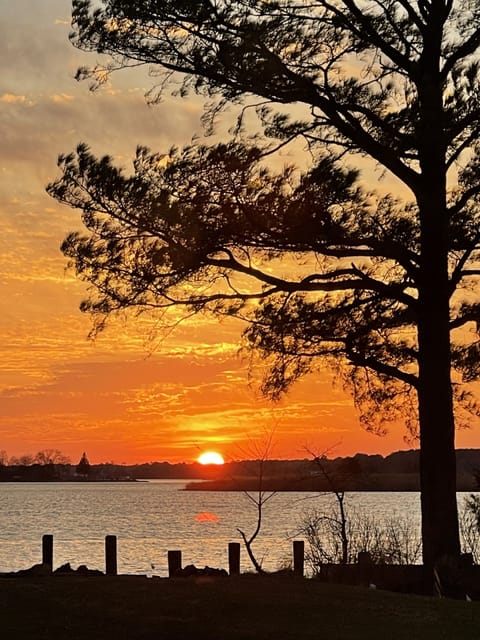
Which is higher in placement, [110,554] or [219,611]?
[219,611]

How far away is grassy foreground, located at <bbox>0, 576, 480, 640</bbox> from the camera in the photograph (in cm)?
864

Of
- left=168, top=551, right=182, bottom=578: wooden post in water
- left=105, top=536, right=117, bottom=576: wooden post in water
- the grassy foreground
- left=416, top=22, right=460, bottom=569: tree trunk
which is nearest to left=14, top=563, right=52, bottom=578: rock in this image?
left=105, top=536, right=117, bottom=576: wooden post in water

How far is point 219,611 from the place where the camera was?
944cm

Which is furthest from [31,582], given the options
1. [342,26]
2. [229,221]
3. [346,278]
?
[342,26]

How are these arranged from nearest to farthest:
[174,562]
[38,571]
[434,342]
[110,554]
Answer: [434,342], [38,571], [174,562], [110,554]

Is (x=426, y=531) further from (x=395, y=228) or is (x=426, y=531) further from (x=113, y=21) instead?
(x=113, y=21)

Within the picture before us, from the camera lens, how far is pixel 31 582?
36.6 ft

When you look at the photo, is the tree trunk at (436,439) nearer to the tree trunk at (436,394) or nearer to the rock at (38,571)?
the tree trunk at (436,394)

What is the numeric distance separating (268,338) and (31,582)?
5692 millimetres

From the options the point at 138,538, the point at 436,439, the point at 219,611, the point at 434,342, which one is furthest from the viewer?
the point at 138,538

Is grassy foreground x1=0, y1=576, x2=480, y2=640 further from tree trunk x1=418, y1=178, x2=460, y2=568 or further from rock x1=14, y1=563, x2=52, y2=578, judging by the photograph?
rock x1=14, y1=563, x2=52, y2=578

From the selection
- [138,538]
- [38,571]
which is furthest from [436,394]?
[138,538]

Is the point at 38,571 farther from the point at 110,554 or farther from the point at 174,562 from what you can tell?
the point at 174,562

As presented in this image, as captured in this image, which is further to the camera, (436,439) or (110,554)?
(110,554)
